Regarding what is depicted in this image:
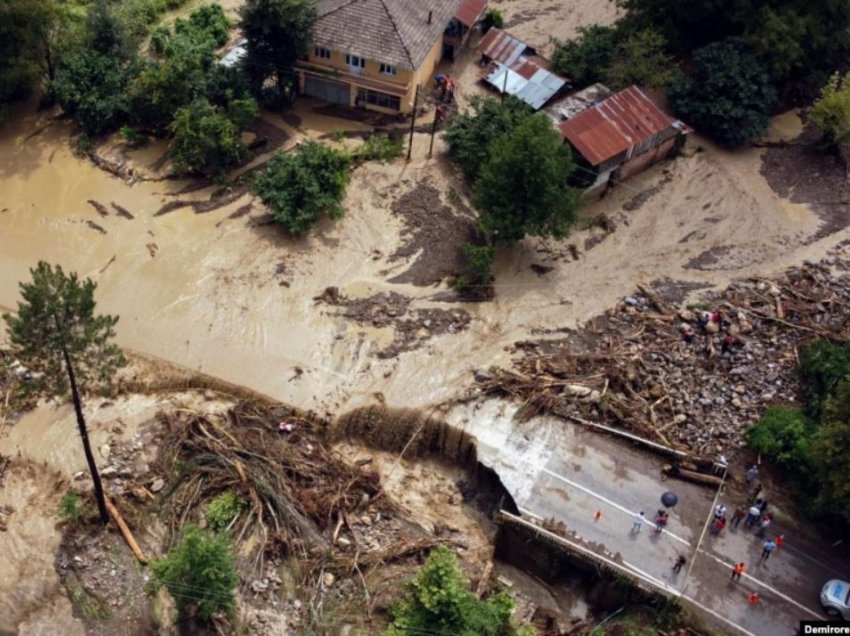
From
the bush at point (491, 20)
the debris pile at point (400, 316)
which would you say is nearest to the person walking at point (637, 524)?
the debris pile at point (400, 316)

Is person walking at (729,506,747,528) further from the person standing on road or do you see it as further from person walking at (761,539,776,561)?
person walking at (761,539,776,561)

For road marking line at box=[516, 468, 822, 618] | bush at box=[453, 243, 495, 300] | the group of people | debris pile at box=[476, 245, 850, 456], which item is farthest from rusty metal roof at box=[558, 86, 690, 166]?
road marking line at box=[516, 468, 822, 618]

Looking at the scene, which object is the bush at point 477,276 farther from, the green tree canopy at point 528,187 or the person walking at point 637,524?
the person walking at point 637,524

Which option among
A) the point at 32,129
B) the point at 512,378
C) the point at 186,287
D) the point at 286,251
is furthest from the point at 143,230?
the point at 512,378

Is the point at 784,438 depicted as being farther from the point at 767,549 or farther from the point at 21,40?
the point at 21,40

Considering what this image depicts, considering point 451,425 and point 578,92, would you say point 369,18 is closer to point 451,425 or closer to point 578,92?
point 578,92

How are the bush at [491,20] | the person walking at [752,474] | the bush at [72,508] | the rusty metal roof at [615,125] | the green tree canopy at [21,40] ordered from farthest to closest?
the bush at [491,20] < the rusty metal roof at [615,125] < the green tree canopy at [21,40] < the person walking at [752,474] < the bush at [72,508]

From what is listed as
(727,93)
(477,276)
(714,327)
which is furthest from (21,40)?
(727,93)
